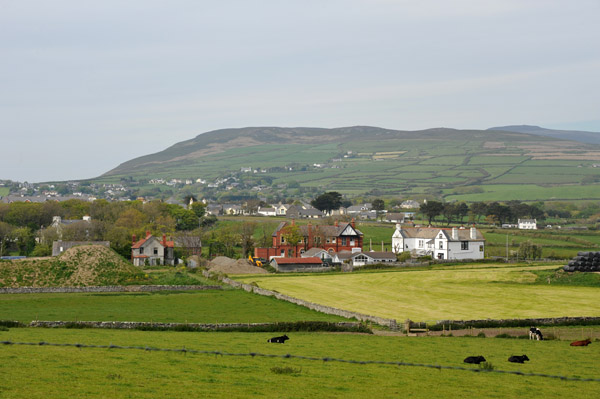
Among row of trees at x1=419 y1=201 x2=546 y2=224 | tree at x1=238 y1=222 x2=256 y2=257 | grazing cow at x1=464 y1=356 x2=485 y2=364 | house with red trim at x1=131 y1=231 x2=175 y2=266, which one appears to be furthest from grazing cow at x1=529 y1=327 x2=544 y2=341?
row of trees at x1=419 y1=201 x2=546 y2=224

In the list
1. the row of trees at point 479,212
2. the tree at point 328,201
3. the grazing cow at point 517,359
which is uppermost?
the tree at point 328,201

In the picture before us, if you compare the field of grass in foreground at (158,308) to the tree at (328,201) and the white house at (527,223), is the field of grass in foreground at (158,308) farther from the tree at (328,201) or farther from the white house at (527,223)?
the tree at (328,201)

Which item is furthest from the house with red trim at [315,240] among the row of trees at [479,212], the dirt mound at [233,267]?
the row of trees at [479,212]

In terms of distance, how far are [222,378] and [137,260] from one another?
76.3 meters

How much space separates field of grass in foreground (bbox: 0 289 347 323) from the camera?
137 ft

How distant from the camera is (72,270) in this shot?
6550 centimetres

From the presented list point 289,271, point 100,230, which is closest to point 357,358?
point 289,271

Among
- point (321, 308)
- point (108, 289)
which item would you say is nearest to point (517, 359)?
point (321, 308)

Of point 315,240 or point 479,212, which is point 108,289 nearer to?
point 315,240

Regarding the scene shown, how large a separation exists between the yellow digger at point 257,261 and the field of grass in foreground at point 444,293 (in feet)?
42.3

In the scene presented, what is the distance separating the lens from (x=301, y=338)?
34312mm

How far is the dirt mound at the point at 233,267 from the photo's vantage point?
85.3 meters

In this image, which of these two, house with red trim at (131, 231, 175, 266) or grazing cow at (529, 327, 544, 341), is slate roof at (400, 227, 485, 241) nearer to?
house with red trim at (131, 231, 175, 266)

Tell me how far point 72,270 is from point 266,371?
4684 centimetres
